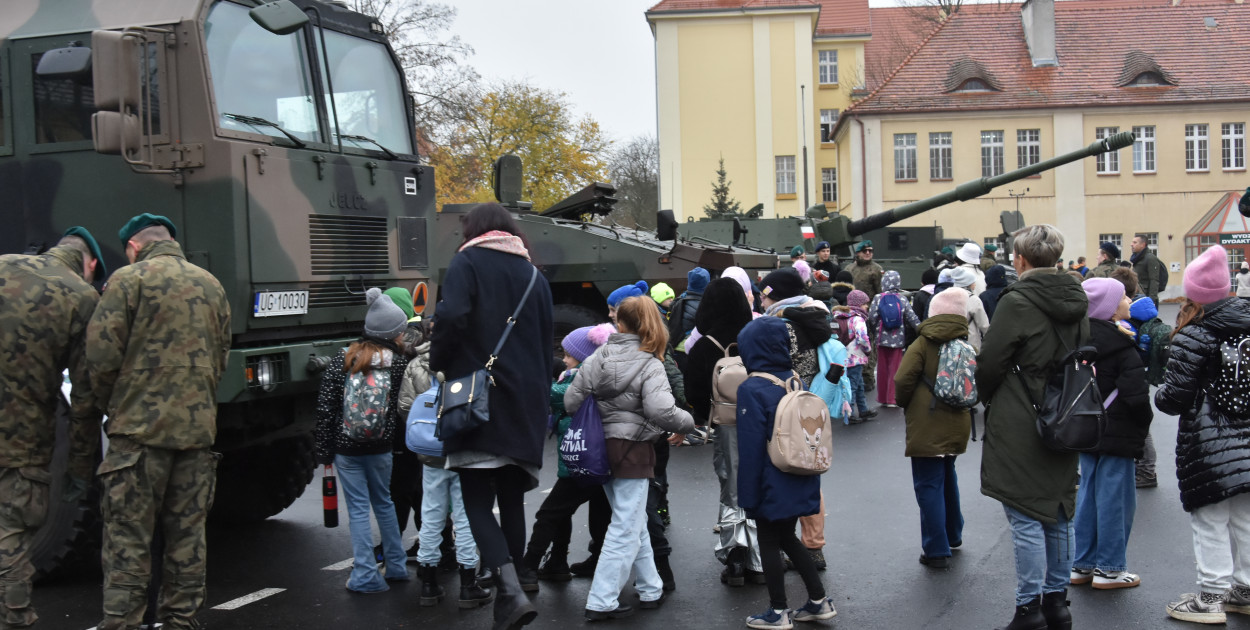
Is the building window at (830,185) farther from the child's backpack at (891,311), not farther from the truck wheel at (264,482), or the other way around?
the truck wheel at (264,482)

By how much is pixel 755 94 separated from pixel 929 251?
87.9ft

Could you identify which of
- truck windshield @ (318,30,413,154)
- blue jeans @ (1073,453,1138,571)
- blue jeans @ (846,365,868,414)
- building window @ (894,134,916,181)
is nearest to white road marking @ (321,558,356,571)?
truck windshield @ (318,30,413,154)

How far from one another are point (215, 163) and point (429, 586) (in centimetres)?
250

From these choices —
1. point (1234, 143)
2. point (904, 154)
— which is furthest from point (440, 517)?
point (1234, 143)

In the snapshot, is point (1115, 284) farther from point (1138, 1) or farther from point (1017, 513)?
point (1138, 1)

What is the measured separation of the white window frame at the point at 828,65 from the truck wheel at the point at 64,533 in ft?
167

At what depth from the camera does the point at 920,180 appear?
4044 centimetres

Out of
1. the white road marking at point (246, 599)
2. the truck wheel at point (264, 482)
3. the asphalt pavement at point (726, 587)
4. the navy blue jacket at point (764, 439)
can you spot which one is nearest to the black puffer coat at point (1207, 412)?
the asphalt pavement at point (726, 587)

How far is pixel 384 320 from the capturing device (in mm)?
5934

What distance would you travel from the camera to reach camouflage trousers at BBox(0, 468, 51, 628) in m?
4.71

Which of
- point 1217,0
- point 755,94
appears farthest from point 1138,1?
point 755,94

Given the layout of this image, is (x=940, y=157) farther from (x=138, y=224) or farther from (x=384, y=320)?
(x=138, y=224)

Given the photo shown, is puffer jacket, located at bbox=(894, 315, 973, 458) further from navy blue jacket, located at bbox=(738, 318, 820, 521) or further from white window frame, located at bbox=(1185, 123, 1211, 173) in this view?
white window frame, located at bbox=(1185, 123, 1211, 173)

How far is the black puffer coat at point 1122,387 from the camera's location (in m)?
5.71
